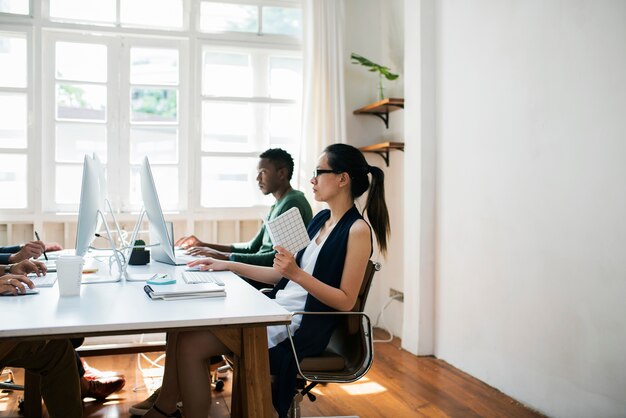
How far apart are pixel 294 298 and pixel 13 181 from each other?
8.80ft

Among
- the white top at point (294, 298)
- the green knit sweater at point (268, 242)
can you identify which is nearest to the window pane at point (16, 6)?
the green knit sweater at point (268, 242)

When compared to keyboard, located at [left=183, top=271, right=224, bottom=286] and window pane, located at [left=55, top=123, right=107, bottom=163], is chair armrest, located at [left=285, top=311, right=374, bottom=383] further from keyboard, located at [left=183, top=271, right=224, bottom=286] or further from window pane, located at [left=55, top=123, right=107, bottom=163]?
window pane, located at [left=55, top=123, right=107, bottom=163]

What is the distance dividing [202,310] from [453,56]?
2.49m

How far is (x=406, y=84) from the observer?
3916 mm

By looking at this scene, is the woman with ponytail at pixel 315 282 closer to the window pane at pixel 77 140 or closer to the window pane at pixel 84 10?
the window pane at pixel 77 140

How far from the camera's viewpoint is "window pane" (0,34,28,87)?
3963 millimetres

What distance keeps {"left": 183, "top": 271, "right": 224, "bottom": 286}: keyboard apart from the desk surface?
0.19 metres

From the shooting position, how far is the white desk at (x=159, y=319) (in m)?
1.49

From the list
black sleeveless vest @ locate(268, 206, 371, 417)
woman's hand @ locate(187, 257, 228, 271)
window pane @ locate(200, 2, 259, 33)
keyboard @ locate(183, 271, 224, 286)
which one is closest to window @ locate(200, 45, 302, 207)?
window pane @ locate(200, 2, 259, 33)

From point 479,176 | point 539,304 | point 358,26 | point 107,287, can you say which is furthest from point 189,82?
point 539,304

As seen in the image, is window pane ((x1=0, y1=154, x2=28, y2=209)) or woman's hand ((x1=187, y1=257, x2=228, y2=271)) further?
window pane ((x1=0, y1=154, x2=28, y2=209))

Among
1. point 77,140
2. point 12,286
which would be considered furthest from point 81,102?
point 12,286

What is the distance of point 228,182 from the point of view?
4.37 metres

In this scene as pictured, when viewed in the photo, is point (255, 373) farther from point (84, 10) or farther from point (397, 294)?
point (84, 10)
